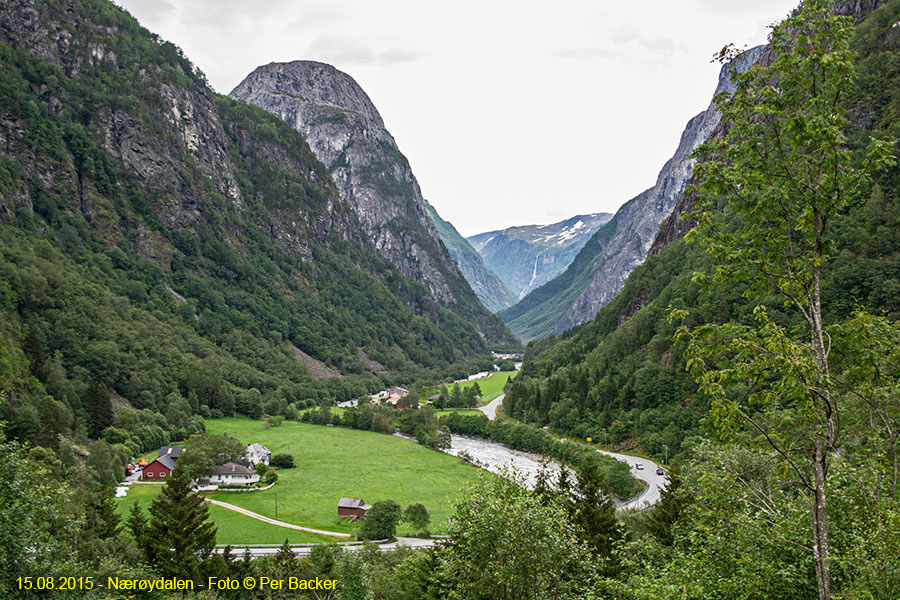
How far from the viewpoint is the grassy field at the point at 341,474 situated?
5775cm

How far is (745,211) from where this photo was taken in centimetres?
773

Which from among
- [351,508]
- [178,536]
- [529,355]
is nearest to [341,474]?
[351,508]

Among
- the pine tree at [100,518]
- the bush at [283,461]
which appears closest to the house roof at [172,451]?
the bush at [283,461]

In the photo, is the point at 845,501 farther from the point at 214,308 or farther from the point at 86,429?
the point at 214,308

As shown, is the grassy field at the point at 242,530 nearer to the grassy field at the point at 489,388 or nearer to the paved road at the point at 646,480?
the paved road at the point at 646,480

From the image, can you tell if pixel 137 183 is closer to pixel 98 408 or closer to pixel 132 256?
pixel 132 256

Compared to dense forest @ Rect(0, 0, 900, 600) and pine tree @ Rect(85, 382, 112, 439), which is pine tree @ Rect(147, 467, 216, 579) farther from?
pine tree @ Rect(85, 382, 112, 439)

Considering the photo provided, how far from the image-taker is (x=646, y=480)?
60125mm

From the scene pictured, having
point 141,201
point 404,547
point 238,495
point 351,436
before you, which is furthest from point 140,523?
point 141,201

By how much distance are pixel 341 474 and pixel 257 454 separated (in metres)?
13.5

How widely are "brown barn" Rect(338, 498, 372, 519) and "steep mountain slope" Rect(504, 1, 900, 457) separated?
34275 mm

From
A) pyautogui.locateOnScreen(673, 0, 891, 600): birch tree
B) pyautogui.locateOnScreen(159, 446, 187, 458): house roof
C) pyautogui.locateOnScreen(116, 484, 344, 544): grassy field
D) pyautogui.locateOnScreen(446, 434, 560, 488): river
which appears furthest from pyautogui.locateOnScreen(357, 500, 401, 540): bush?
pyautogui.locateOnScreen(673, 0, 891, 600): birch tree

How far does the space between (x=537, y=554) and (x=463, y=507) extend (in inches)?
96.6

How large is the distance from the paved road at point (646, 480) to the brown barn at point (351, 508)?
89.9ft
